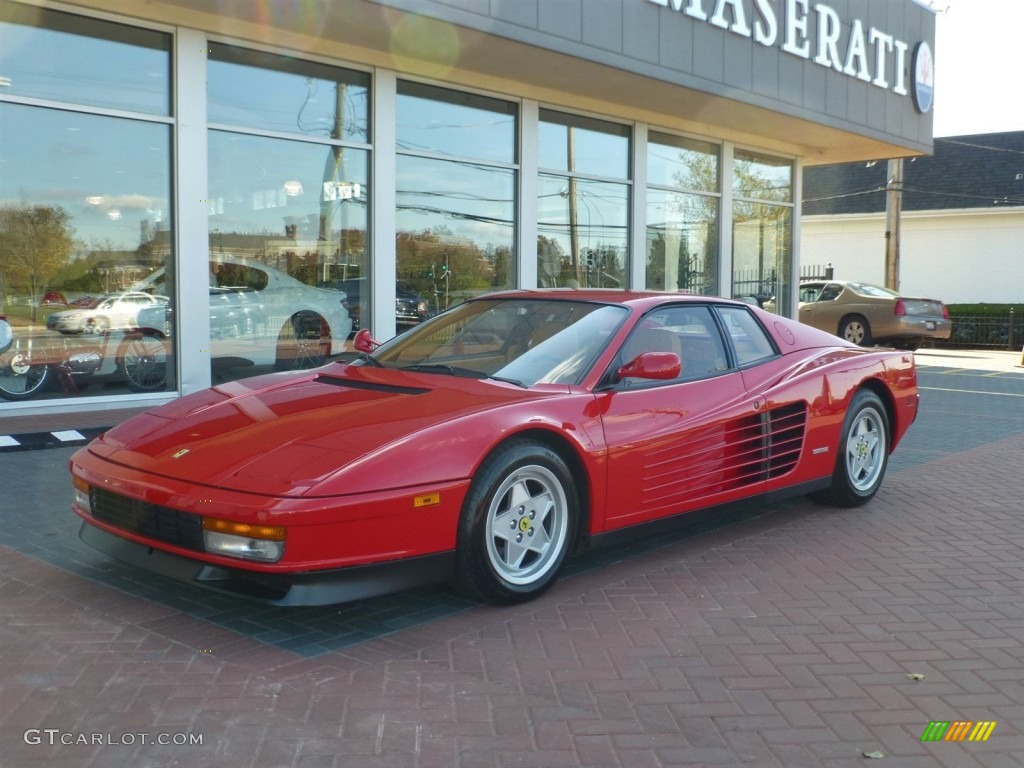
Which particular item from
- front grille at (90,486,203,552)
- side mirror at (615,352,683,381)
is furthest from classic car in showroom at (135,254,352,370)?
side mirror at (615,352,683,381)

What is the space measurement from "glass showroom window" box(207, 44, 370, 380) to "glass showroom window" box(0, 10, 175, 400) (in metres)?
0.58

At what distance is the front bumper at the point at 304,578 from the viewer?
12.2 ft

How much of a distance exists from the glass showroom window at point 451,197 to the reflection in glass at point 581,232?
24.7 inches

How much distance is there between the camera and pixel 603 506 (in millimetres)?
4605

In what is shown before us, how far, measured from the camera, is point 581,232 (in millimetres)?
13523

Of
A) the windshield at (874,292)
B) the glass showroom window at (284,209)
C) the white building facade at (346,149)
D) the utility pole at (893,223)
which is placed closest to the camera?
the white building facade at (346,149)

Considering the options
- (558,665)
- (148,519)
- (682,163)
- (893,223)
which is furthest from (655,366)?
(893,223)


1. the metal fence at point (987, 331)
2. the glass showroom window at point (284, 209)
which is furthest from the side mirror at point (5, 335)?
the metal fence at point (987, 331)

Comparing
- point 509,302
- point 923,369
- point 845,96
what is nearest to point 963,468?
point 509,302

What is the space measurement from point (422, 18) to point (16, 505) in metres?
5.62

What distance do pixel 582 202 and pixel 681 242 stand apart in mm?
2395

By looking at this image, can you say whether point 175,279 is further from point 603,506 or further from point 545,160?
point 603,506

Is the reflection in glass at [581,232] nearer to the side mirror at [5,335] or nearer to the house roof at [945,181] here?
the side mirror at [5,335]

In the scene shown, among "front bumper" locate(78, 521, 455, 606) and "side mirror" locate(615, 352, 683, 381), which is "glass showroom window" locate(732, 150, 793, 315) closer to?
"side mirror" locate(615, 352, 683, 381)
